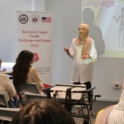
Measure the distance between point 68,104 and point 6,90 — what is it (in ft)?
2.71

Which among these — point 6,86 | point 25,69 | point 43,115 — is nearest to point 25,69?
point 25,69

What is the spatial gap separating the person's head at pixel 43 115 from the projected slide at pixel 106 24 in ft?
17.2

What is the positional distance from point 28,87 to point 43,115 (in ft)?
8.39

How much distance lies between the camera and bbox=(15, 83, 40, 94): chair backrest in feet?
10.5

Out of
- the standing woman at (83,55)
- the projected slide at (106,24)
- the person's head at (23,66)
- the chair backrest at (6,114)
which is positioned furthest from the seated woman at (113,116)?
the projected slide at (106,24)

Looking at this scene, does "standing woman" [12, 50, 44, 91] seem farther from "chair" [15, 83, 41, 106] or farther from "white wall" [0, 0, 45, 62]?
"white wall" [0, 0, 45, 62]

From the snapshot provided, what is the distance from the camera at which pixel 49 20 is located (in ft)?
18.3

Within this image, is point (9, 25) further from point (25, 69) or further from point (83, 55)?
point (25, 69)

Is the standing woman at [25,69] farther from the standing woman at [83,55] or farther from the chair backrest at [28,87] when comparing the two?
the standing woman at [83,55]

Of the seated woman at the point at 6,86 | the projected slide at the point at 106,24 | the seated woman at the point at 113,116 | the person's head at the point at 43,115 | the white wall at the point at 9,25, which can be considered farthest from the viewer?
the white wall at the point at 9,25

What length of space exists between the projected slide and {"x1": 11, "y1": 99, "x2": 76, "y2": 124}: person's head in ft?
17.2

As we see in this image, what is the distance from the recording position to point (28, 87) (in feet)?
10.8

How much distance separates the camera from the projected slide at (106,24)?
5.87 meters

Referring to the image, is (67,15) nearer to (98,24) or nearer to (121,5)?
(98,24)
